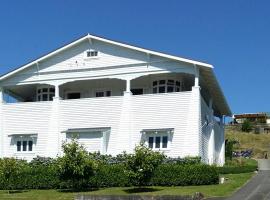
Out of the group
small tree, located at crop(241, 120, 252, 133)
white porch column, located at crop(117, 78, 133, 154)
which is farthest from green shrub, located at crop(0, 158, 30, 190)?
small tree, located at crop(241, 120, 252, 133)

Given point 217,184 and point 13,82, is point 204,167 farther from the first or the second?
point 13,82

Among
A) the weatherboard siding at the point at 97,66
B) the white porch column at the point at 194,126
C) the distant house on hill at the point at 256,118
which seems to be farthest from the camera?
the distant house on hill at the point at 256,118

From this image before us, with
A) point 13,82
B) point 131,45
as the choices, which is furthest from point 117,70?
point 13,82

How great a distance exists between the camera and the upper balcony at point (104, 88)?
39.0 m

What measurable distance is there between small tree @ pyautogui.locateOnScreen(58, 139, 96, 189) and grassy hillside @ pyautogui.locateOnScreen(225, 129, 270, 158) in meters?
44.7

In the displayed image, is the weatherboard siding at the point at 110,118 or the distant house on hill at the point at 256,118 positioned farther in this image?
the distant house on hill at the point at 256,118

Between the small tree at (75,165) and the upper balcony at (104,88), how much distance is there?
8.98m

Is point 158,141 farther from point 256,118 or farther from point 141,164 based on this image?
point 256,118

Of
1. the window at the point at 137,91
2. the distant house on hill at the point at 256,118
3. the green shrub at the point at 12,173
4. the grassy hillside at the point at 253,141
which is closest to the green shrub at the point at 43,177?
the green shrub at the point at 12,173

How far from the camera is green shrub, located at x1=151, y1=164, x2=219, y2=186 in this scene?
30.5 metres

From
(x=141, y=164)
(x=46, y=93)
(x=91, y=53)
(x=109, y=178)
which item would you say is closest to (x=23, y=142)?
(x=46, y=93)

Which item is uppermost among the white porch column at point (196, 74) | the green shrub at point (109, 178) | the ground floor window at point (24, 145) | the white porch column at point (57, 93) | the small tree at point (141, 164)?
the white porch column at point (196, 74)

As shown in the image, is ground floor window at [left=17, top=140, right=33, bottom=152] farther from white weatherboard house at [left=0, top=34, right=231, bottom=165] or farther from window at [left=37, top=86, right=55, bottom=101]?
window at [left=37, top=86, right=55, bottom=101]

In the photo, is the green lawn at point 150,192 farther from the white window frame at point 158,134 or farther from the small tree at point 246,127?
the small tree at point 246,127
